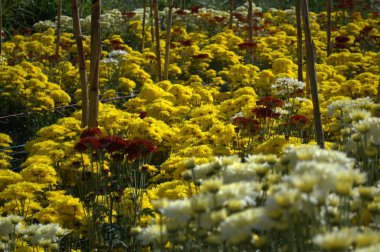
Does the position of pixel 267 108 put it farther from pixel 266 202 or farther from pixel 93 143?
pixel 266 202

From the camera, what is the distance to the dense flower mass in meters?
1.83

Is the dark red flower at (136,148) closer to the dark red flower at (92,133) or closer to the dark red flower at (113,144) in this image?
the dark red flower at (113,144)

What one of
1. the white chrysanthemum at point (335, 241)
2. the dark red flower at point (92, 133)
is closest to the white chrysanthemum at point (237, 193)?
the white chrysanthemum at point (335, 241)

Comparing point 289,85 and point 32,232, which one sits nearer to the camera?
point 32,232

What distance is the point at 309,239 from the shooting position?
1.92 metres

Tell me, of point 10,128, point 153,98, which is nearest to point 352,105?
point 153,98

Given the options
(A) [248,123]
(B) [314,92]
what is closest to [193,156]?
(B) [314,92]

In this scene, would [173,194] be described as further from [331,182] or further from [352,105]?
[331,182]

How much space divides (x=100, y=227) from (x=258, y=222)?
86.4 inches

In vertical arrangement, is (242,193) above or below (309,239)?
above

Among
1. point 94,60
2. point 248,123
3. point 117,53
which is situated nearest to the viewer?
point 248,123

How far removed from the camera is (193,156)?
3.60 metres

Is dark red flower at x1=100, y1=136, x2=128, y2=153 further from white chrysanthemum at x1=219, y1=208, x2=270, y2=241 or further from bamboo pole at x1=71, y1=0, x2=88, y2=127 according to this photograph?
white chrysanthemum at x1=219, y1=208, x2=270, y2=241

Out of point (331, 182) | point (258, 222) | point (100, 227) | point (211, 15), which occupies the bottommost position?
point (100, 227)
